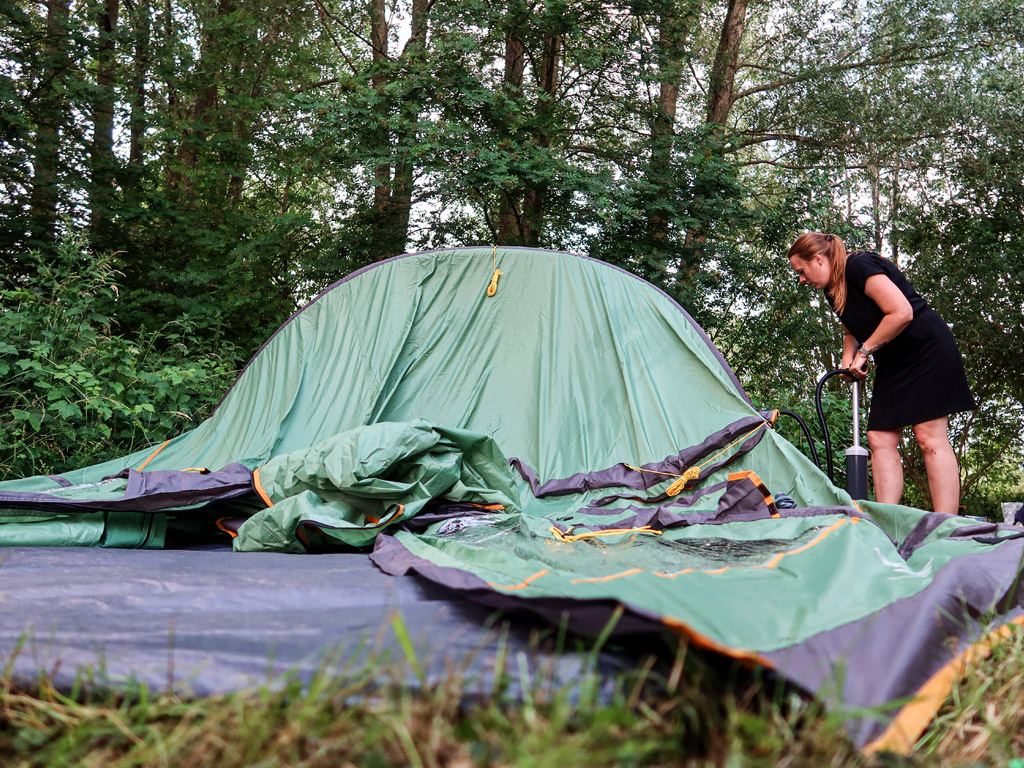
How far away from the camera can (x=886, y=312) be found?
2619 millimetres

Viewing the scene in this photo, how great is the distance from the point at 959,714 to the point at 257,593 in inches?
45.3

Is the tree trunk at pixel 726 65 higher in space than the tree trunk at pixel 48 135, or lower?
higher

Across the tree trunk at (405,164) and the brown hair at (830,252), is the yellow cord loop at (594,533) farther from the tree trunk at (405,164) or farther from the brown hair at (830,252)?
the tree trunk at (405,164)

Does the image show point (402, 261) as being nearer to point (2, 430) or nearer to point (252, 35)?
point (2, 430)

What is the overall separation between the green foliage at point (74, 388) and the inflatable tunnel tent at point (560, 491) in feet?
1.86

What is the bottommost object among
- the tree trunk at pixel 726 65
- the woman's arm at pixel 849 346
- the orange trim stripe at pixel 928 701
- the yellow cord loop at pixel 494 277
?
the orange trim stripe at pixel 928 701

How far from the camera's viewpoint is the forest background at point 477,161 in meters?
4.86

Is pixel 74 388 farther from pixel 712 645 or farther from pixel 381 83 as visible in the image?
pixel 712 645

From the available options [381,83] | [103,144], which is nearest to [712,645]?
[381,83]

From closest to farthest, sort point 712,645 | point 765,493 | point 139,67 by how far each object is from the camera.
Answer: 1. point 712,645
2. point 765,493
3. point 139,67

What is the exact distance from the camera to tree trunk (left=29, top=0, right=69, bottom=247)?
4797 mm

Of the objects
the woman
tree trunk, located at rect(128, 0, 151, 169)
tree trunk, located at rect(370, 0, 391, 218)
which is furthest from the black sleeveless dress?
tree trunk, located at rect(128, 0, 151, 169)

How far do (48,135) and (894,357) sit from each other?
17.2ft

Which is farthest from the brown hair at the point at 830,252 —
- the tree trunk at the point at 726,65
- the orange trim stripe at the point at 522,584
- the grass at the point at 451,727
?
the tree trunk at the point at 726,65
